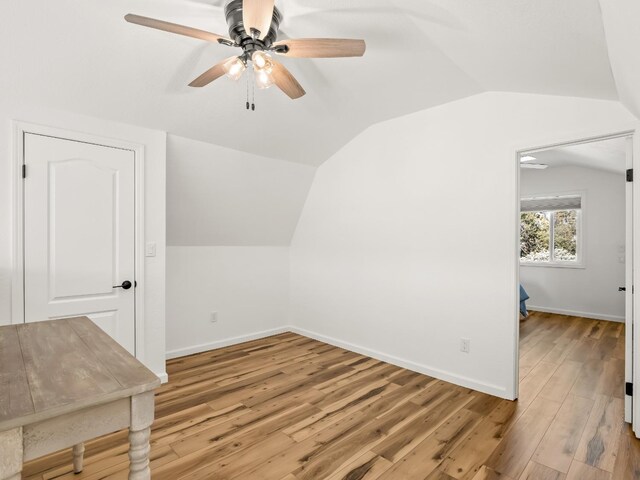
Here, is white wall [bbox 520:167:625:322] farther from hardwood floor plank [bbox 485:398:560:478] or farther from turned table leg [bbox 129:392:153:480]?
turned table leg [bbox 129:392:153:480]

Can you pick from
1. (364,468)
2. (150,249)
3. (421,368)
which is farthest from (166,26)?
(421,368)

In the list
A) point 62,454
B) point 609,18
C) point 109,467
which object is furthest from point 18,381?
→ point 609,18

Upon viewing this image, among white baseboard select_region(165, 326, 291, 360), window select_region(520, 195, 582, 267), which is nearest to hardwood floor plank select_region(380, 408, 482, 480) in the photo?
white baseboard select_region(165, 326, 291, 360)

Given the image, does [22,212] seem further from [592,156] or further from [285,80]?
[592,156]

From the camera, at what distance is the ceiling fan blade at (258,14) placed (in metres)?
1.43

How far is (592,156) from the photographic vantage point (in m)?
4.49

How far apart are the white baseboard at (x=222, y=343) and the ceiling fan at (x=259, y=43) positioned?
2953 millimetres

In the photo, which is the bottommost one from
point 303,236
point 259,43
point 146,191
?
point 303,236

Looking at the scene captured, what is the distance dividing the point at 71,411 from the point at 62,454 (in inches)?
63.1

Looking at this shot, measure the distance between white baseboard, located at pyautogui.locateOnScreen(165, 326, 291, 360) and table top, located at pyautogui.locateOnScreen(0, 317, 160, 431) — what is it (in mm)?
2276

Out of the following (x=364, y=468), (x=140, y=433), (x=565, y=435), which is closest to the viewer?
(x=140, y=433)

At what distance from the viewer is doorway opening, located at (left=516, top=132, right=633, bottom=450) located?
2988mm

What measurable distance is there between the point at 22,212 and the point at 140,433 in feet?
7.12

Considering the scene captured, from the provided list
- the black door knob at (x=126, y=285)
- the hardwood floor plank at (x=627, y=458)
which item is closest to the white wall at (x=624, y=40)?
the hardwood floor plank at (x=627, y=458)
